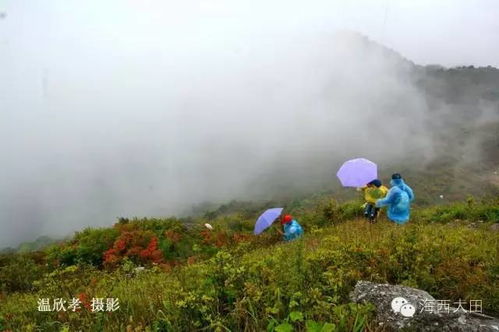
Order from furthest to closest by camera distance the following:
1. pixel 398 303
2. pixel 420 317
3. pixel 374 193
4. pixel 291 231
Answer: pixel 374 193
pixel 291 231
pixel 398 303
pixel 420 317

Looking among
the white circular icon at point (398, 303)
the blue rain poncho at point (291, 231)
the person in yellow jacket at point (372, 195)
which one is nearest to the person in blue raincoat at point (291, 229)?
the blue rain poncho at point (291, 231)

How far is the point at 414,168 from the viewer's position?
11900 centimetres

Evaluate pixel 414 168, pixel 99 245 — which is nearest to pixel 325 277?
pixel 99 245

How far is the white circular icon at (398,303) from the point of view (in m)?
3.77

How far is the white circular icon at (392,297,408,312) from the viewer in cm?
377

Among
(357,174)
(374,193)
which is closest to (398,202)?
(374,193)

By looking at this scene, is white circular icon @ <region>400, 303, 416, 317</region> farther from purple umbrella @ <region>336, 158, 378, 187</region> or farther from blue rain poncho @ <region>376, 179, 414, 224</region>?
purple umbrella @ <region>336, 158, 378, 187</region>

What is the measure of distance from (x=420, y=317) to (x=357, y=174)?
398 inches

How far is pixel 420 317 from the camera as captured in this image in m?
3.69

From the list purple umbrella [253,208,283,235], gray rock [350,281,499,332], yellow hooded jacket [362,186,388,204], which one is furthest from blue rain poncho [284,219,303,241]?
gray rock [350,281,499,332]

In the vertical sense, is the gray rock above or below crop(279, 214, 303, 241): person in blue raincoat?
above

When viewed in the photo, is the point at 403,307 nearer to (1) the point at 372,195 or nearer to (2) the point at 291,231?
(2) the point at 291,231

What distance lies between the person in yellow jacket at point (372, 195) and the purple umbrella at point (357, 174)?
20 centimetres

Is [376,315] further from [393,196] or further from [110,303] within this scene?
[393,196]
